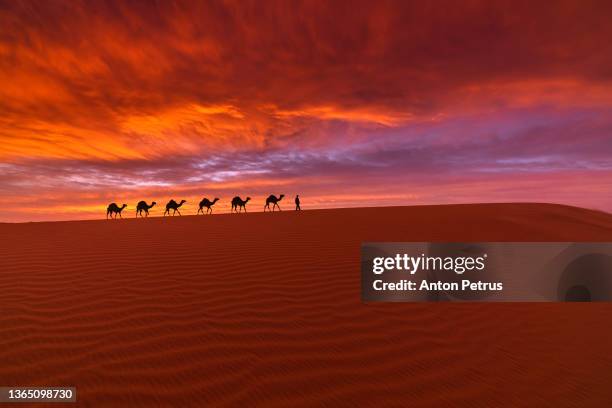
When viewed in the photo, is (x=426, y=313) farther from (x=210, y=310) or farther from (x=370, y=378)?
(x=210, y=310)

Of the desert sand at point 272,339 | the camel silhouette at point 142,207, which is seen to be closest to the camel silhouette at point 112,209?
the camel silhouette at point 142,207

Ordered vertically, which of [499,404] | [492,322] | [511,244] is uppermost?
[511,244]

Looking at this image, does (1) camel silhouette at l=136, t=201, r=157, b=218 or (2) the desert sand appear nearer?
(2) the desert sand

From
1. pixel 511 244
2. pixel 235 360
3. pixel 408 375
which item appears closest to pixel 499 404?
pixel 408 375

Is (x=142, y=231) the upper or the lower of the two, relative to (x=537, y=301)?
upper

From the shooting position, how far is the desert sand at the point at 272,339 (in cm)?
429

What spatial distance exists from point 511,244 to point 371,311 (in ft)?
19.6

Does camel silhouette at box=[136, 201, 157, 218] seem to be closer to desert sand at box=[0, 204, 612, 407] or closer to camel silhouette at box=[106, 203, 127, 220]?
camel silhouette at box=[106, 203, 127, 220]

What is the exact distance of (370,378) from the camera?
4.46m

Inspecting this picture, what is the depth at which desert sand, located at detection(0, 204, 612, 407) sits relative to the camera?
4289 millimetres

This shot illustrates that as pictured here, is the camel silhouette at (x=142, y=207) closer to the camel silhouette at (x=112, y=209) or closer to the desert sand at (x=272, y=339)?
the camel silhouette at (x=112, y=209)

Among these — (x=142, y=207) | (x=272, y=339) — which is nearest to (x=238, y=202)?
(x=142, y=207)

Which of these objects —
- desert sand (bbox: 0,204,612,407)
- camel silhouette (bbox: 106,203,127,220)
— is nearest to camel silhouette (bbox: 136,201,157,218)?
camel silhouette (bbox: 106,203,127,220)

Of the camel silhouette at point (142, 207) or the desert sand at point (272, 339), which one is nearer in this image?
the desert sand at point (272, 339)
